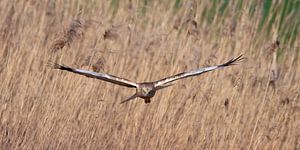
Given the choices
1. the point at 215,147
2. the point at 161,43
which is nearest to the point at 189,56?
the point at 161,43

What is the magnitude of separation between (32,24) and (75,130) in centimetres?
90

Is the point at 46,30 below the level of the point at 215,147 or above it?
above

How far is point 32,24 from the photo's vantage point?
6.63 metres

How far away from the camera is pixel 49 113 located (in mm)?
6109

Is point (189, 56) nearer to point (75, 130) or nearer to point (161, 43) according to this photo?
point (161, 43)

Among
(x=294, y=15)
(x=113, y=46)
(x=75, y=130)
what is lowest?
(x=75, y=130)

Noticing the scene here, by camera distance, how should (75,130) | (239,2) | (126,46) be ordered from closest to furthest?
(75,130) → (126,46) → (239,2)

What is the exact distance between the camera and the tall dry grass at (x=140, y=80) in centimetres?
613

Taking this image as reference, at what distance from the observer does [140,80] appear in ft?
20.8

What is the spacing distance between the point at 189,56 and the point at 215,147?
0.66 meters

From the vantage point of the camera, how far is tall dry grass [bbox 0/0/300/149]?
241 inches

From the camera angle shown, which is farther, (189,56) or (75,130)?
(189,56)

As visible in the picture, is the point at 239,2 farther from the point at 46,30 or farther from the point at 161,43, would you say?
the point at 46,30

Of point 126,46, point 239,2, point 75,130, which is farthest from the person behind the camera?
point 239,2
